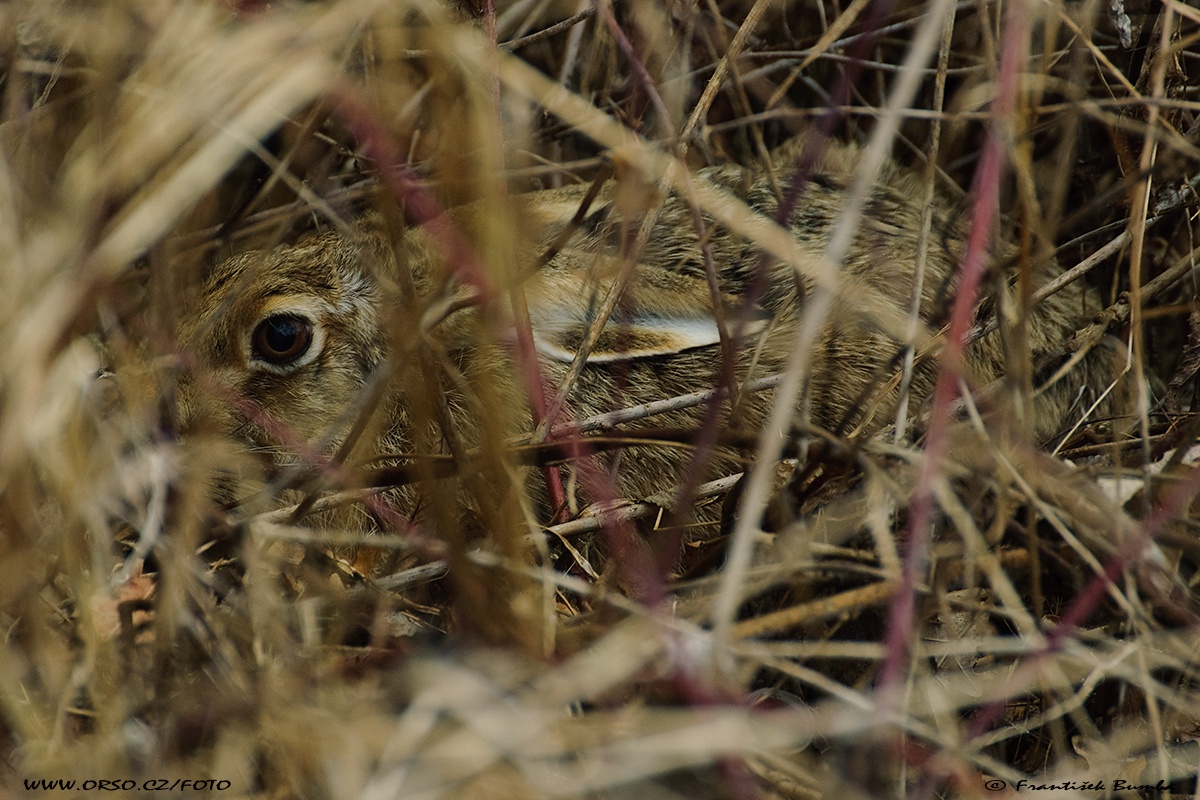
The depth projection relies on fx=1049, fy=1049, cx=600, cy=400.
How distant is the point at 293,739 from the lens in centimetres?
Result: 143

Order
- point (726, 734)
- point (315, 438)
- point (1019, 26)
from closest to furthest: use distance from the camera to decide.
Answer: point (726, 734) → point (1019, 26) → point (315, 438)

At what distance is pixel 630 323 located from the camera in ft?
9.38

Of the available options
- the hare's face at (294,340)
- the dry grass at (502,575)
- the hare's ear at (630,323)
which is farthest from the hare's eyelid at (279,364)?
the hare's ear at (630,323)

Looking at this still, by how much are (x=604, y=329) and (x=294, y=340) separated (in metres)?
0.92

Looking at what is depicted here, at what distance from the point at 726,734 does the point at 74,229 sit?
1202 millimetres

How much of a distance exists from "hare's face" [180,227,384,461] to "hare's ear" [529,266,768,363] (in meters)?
0.52

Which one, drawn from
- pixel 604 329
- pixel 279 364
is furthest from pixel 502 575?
pixel 279 364

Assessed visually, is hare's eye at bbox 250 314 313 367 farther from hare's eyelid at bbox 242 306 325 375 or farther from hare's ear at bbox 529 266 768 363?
hare's ear at bbox 529 266 768 363

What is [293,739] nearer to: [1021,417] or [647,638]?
[647,638]

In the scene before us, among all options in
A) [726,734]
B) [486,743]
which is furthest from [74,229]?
[726,734]

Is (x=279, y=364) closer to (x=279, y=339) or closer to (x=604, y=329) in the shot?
(x=279, y=339)

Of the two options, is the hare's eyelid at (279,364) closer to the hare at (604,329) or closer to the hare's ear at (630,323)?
the hare at (604,329)

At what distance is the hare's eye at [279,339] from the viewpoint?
3.04 m

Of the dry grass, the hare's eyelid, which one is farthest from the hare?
the dry grass
